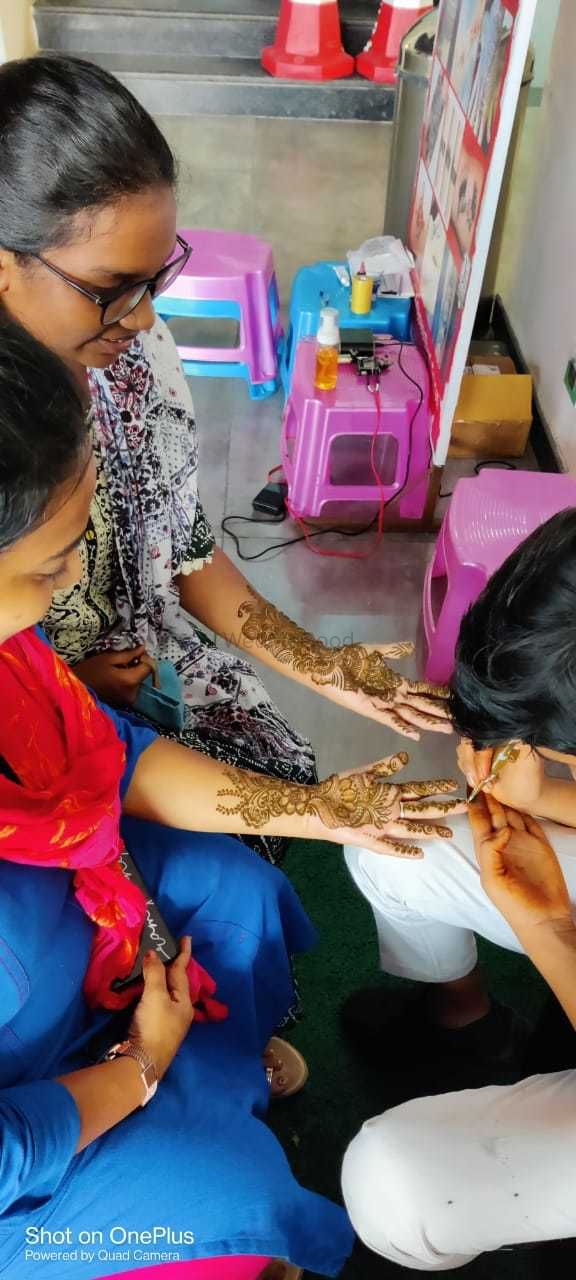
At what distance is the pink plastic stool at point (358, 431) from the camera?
94.6 inches

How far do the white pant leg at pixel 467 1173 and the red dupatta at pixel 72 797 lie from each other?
0.26 m

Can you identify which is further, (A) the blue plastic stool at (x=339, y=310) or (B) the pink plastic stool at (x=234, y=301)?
(B) the pink plastic stool at (x=234, y=301)

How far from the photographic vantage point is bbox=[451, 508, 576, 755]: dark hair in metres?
0.94

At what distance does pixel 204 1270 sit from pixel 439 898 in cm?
50

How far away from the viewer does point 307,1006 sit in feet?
5.16

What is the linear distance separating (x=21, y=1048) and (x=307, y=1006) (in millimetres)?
696

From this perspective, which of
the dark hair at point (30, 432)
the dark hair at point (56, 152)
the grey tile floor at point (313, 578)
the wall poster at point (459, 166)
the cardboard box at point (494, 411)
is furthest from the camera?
the cardboard box at point (494, 411)

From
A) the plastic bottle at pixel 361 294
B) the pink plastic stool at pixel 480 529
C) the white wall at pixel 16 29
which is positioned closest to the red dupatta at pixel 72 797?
the pink plastic stool at pixel 480 529

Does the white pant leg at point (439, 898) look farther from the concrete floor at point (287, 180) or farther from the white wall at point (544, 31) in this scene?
the concrete floor at point (287, 180)

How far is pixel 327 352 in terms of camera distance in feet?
7.97

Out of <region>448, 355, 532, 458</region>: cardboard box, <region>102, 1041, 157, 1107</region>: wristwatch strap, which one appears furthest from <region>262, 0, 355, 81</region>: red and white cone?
<region>102, 1041, 157, 1107</region>: wristwatch strap

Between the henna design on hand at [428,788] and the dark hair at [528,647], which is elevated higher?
the dark hair at [528,647]

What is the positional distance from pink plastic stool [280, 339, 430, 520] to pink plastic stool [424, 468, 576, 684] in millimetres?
410

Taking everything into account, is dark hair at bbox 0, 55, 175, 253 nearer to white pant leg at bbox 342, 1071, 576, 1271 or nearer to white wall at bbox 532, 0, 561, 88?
white pant leg at bbox 342, 1071, 576, 1271
